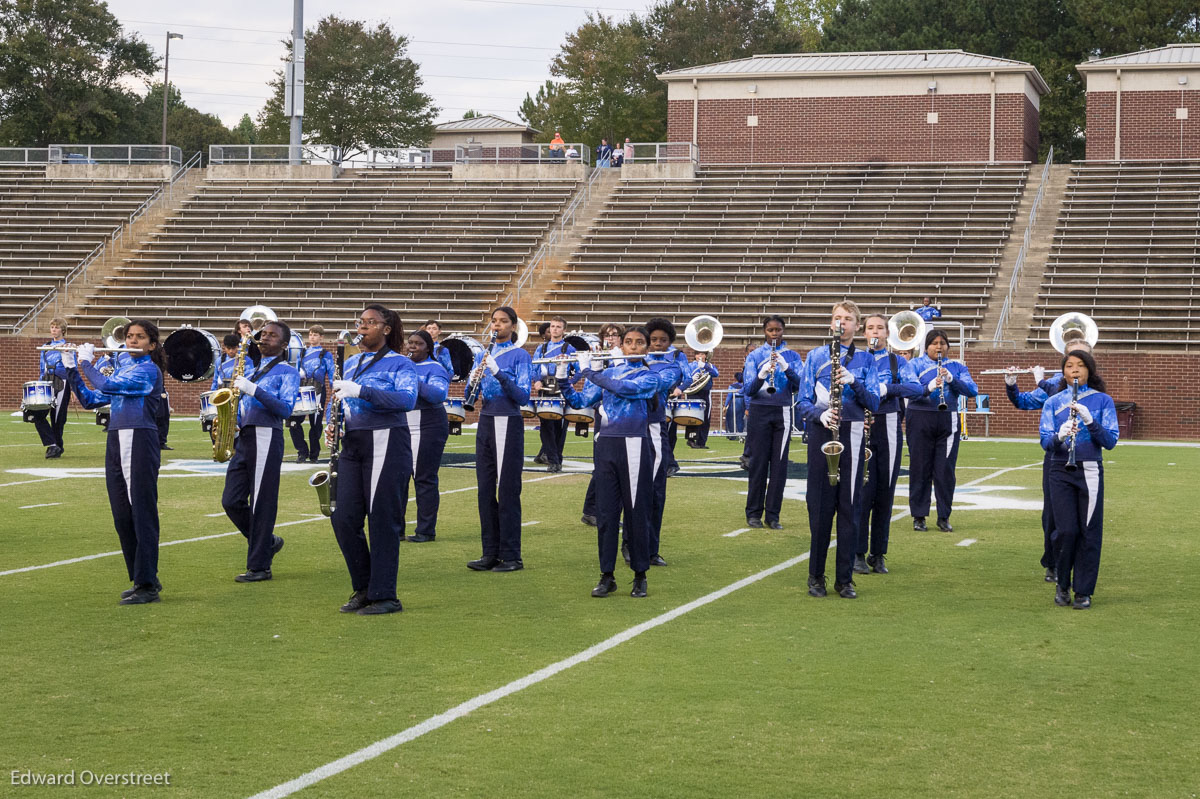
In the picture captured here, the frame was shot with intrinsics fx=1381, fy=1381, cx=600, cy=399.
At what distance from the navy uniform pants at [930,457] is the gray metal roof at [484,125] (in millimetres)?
44055

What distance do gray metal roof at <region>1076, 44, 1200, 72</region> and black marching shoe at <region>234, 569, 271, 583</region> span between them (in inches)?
1293

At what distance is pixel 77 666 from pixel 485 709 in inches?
88.2

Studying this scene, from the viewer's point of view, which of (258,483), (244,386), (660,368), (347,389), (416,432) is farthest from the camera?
(416,432)

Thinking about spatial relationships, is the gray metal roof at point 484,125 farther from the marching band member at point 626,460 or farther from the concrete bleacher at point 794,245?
the marching band member at point 626,460

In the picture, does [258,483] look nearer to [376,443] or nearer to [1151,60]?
[376,443]

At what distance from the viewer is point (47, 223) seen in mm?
36781

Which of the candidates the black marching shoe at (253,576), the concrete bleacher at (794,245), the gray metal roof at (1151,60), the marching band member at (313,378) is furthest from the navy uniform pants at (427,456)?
the gray metal roof at (1151,60)

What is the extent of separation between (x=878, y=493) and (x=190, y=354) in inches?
214

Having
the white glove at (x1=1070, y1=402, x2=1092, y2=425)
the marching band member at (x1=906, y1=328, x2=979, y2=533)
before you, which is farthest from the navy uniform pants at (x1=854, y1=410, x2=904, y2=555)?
the marching band member at (x1=906, y1=328, x2=979, y2=533)

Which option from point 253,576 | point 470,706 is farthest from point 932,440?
point 470,706

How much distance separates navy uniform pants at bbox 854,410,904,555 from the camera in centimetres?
1004

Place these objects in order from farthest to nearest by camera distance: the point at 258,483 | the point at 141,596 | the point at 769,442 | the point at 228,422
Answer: the point at 769,442 → the point at 228,422 → the point at 258,483 → the point at 141,596

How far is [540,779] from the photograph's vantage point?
5.31 meters

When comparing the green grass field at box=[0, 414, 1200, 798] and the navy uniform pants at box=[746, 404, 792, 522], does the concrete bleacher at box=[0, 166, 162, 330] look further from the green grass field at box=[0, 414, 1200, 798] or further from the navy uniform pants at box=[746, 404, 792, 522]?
the navy uniform pants at box=[746, 404, 792, 522]
